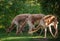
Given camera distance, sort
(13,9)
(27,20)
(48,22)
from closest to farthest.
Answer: (48,22) < (27,20) < (13,9)

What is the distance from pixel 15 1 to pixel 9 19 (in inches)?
53.2

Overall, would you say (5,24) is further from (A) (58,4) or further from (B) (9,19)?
(A) (58,4)

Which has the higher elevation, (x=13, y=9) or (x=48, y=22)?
(x=13, y=9)

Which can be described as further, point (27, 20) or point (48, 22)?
point (27, 20)

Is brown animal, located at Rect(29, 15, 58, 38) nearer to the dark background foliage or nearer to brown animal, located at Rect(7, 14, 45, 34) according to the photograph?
brown animal, located at Rect(7, 14, 45, 34)

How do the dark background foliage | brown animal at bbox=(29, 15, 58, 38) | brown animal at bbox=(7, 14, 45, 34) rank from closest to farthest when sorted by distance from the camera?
brown animal at bbox=(29, 15, 58, 38) → brown animal at bbox=(7, 14, 45, 34) → the dark background foliage

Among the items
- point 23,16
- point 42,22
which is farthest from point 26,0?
point 42,22

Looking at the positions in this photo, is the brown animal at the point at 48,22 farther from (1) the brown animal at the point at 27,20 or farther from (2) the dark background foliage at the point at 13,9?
(2) the dark background foliage at the point at 13,9

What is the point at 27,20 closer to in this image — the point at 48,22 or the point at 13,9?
the point at 48,22

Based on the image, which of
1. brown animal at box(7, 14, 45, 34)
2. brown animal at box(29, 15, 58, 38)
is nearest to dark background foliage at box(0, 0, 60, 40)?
brown animal at box(7, 14, 45, 34)

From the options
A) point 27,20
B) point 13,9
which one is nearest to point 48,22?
point 27,20

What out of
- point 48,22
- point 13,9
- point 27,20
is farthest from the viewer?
point 13,9

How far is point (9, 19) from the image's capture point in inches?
808

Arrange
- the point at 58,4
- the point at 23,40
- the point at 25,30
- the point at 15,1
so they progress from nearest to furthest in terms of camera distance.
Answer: the point at 23,40, the point at 58,4, the point at 25,30, the point at 15,1
